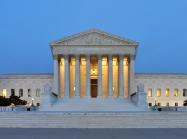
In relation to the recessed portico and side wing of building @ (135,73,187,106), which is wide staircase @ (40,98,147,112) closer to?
the recessed portico

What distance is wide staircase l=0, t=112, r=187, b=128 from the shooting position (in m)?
43.7

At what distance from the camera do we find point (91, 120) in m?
44.2

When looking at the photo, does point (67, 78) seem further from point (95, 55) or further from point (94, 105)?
point (94, 105)

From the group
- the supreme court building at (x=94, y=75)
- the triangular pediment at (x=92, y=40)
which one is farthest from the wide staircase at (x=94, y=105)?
the triangular pediment at (x=92, y=40)

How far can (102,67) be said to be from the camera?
8088 centimetres

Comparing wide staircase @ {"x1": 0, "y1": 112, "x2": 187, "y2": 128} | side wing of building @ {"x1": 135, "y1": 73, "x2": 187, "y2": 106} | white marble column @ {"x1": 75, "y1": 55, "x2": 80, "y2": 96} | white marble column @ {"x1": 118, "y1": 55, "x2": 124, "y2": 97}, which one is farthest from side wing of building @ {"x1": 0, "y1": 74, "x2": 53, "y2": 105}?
wide staircase @ {"x1": 0, "y1": 112, "x2": 187, "y2": 128}

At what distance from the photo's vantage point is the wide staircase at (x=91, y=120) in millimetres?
Answer: 43688

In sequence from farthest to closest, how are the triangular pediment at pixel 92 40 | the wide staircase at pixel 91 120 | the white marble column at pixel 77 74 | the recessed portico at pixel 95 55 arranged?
the triangular pediment at pixel 92 40 → the recessed portico at pixel 95 55 → the white marble column at pixel 77 74 → the wide staircase at pixel 91 120

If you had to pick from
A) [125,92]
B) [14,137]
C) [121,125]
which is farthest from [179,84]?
[14,137]

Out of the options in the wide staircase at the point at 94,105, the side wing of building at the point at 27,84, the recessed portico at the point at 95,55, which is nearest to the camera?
the wide staircase at the point at 94,105

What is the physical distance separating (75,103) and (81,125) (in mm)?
24151

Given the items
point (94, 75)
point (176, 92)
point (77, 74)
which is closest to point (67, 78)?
point (77, 74)

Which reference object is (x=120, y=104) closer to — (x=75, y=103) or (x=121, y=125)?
(x=75, y=103)

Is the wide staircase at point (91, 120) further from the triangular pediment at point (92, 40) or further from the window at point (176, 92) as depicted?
the window at point (176, 92)
